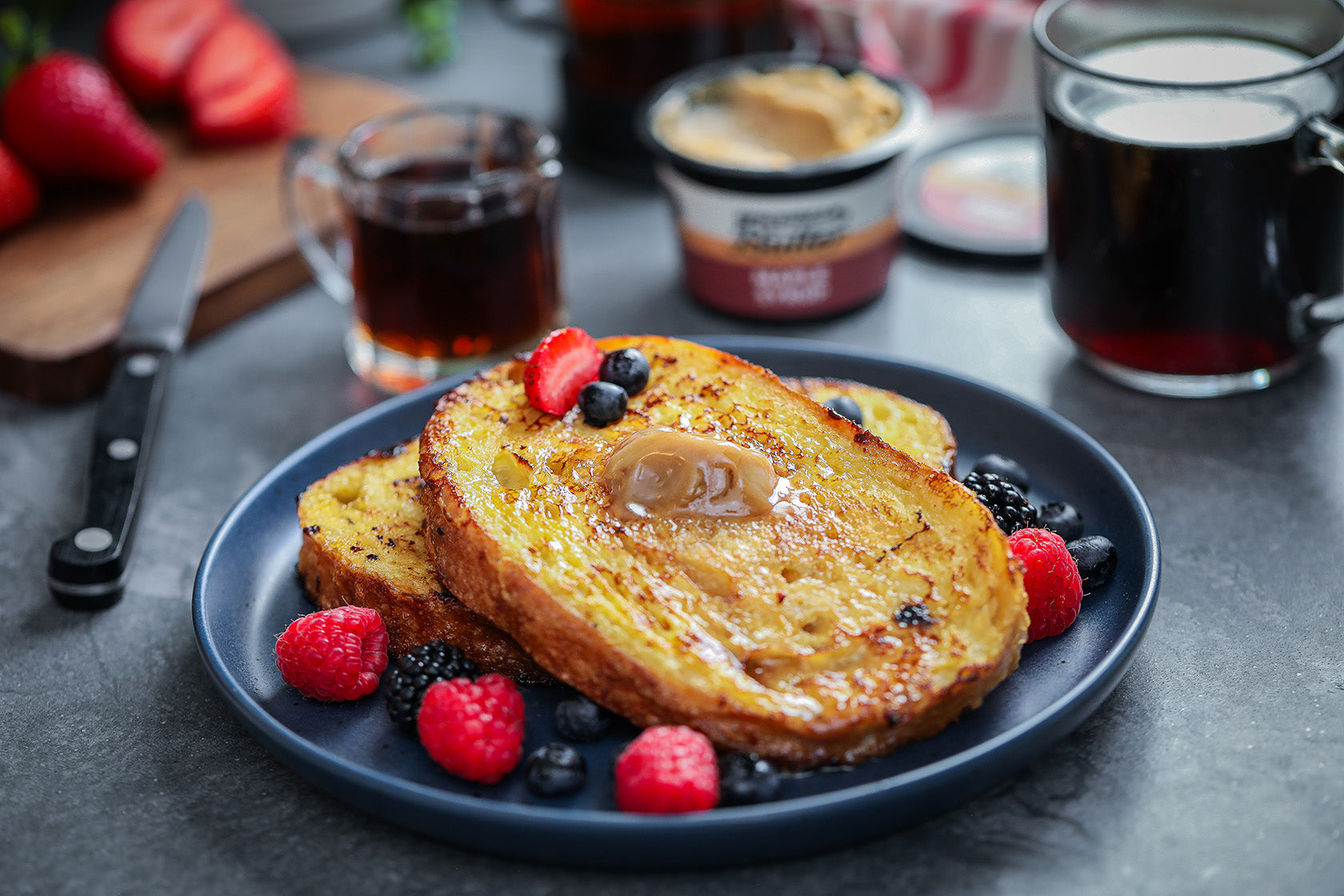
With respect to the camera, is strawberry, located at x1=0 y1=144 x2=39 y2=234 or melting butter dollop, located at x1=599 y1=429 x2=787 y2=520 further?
strawberry, located at x1=0 y1=144 x2=39 y2=234

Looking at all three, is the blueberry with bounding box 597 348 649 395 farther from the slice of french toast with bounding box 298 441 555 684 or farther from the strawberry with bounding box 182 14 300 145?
the strawberry with bounding box 182 14 300 145

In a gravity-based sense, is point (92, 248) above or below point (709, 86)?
below

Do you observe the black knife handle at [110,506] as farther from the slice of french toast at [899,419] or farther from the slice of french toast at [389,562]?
the slice of french toast at [899,419]

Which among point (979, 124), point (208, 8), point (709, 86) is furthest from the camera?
point (208, 8)

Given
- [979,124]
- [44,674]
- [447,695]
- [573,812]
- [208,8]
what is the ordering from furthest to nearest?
[208,8] < [979,124] < [44,674] < [447,695] < [573,812]

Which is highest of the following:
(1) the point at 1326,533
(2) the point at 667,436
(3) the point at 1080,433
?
(2) the point at 667,436

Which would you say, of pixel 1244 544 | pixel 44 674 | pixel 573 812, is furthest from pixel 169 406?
pixel 1244 544

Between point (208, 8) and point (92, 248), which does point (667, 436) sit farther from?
point (208, 8)

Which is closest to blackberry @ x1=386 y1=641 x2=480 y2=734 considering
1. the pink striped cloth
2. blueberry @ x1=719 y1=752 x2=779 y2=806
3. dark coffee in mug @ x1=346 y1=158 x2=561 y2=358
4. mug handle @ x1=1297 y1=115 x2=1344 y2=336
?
blueberry @ x1=719 y1=752 x2=779 y2=806
